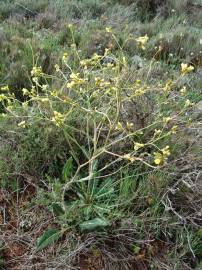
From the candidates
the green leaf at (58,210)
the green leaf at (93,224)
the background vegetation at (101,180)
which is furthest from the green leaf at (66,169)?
the green leaf at (93,224)

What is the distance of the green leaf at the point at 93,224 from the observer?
2170mm

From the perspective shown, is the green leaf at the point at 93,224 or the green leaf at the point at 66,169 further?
the green leaf at the point at 66,169

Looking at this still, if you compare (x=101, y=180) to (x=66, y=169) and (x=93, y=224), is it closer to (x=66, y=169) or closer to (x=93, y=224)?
(x=66, y=169)

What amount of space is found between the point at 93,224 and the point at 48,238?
25 centimetres

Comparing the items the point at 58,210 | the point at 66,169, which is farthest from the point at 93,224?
the point at 66,169

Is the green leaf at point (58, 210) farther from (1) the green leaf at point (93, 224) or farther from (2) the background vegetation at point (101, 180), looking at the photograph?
(1) the green leaf at point (93, 224)

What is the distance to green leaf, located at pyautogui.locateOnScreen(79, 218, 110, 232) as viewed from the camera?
7.12 ft

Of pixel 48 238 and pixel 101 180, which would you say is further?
pixel 101 180

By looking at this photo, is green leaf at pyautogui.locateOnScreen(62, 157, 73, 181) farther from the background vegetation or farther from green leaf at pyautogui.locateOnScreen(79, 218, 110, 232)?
green leaf at pyautogui.locateOnScreen(79, 218, 110, 232)

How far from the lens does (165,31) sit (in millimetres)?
4910

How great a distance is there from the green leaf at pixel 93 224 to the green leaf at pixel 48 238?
0.12 metres

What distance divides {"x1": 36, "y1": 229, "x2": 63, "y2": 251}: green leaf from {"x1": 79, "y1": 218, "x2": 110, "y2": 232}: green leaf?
12 cm

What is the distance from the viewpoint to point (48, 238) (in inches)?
86.4

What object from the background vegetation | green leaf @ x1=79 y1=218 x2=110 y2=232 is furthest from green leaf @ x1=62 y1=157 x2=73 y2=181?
green leaf @ x1=79 y1=218 x2=110 y2=232
